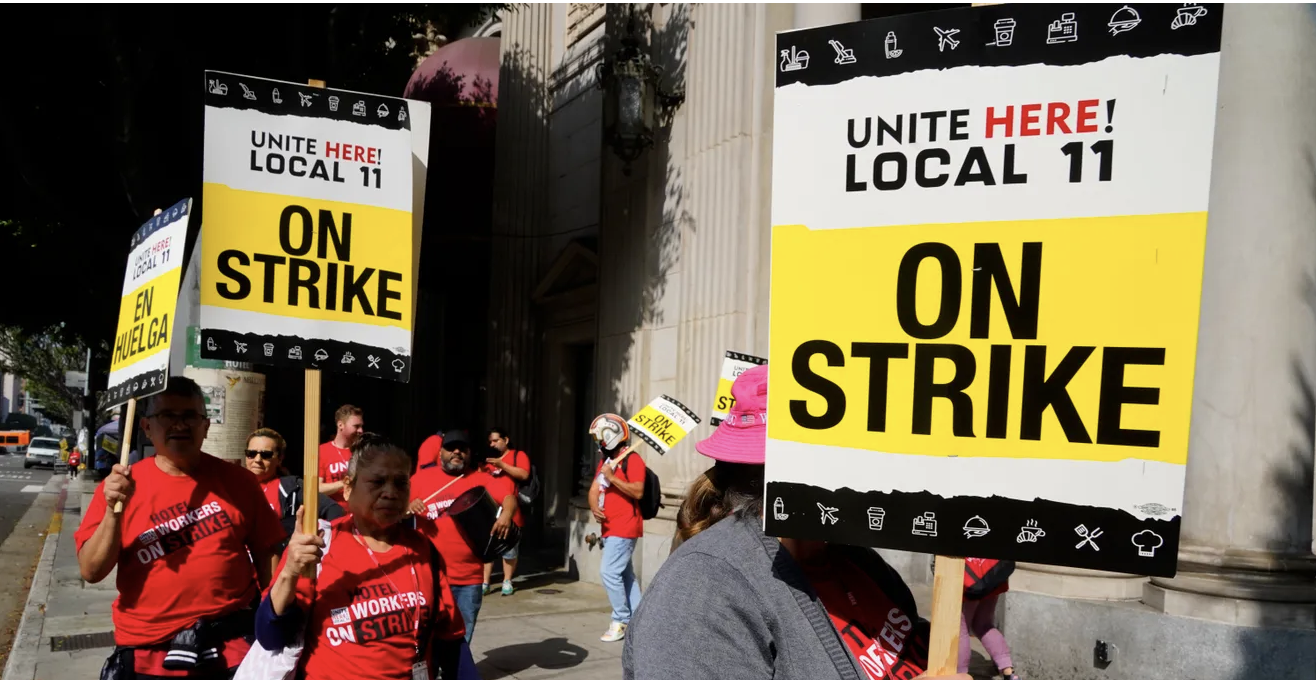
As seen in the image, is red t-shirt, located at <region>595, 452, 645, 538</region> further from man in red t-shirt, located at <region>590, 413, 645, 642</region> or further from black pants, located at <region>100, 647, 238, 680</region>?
black pants, located at <region>100, 647, 238, 680</region>

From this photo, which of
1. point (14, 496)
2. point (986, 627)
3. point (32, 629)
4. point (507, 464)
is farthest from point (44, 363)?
point (986, 627)

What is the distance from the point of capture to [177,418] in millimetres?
4074

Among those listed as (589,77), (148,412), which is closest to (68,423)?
(589,77)

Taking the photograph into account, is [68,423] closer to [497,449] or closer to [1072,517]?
[497,449]

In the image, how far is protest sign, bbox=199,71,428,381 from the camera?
393 cm

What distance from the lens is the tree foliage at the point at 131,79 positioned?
11211 millimetres

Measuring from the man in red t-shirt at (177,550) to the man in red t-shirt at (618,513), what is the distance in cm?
458

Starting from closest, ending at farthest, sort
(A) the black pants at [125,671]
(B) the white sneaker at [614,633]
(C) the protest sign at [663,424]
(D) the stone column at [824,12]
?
(A) the black pants at [125,671] < (C) the protest sign at [663,424] < (B) the white sneaker at [614,633] < (D) the stone column at [824,12]

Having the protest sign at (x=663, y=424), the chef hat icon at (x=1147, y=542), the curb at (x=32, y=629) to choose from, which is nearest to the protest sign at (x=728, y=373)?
the protest sign at (x=663, y=424)

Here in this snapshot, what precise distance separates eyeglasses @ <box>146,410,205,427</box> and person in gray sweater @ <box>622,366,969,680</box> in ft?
8.41

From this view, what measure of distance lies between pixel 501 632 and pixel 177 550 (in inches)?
211

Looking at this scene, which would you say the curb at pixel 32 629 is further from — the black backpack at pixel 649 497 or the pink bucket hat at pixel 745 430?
the pink bucket hat at pixel 745 430

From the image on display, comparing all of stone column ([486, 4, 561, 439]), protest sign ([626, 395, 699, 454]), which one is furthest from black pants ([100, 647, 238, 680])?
stone column ([486, 4, 561, 439])

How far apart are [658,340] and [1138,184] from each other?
9615 mm
